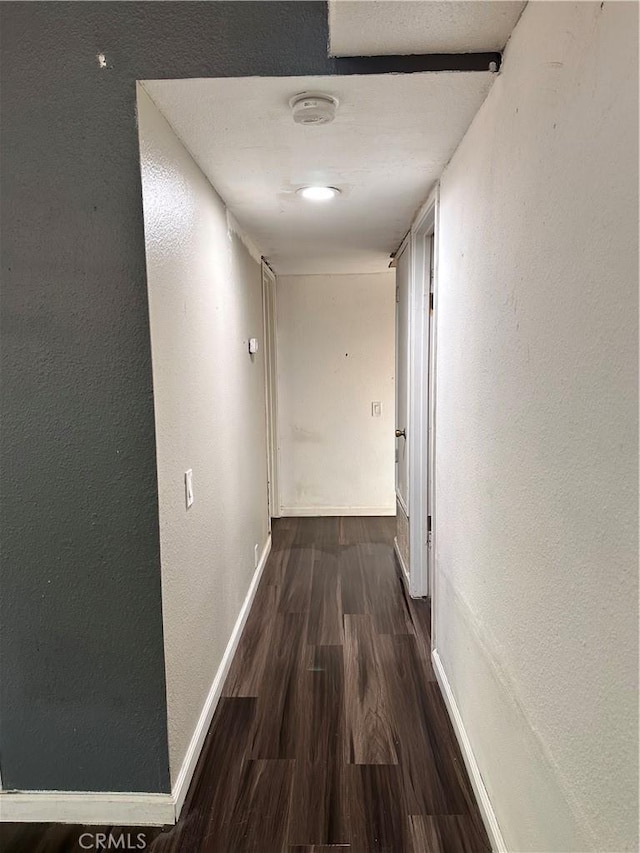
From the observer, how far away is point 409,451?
117 inches

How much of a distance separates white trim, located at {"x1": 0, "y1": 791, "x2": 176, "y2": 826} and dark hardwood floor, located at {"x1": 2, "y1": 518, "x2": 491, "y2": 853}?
0.09 ft

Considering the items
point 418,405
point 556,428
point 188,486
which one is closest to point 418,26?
point 556,428

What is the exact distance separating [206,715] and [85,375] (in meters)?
1.38

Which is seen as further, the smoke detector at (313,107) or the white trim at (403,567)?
the white trim at (403,567)

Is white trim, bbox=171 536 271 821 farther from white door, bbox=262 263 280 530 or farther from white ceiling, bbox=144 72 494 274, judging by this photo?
white ceiling, bbox=144 72 494 274

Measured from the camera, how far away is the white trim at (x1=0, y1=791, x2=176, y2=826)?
1527 millimetres

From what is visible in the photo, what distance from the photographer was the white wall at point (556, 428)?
2.44 ft

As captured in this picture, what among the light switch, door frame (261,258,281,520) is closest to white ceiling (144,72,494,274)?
the light switch

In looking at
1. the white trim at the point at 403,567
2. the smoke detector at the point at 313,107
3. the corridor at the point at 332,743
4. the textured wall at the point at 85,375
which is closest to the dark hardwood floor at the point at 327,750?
the corridor at the point at 332,743

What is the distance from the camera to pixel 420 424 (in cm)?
293

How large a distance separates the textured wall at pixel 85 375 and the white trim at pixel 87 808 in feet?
0.13

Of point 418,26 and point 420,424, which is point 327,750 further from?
point 418,26

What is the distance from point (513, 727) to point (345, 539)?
285 centimetres

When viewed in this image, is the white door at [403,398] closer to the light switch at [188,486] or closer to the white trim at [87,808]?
the light switch at [188,486]
